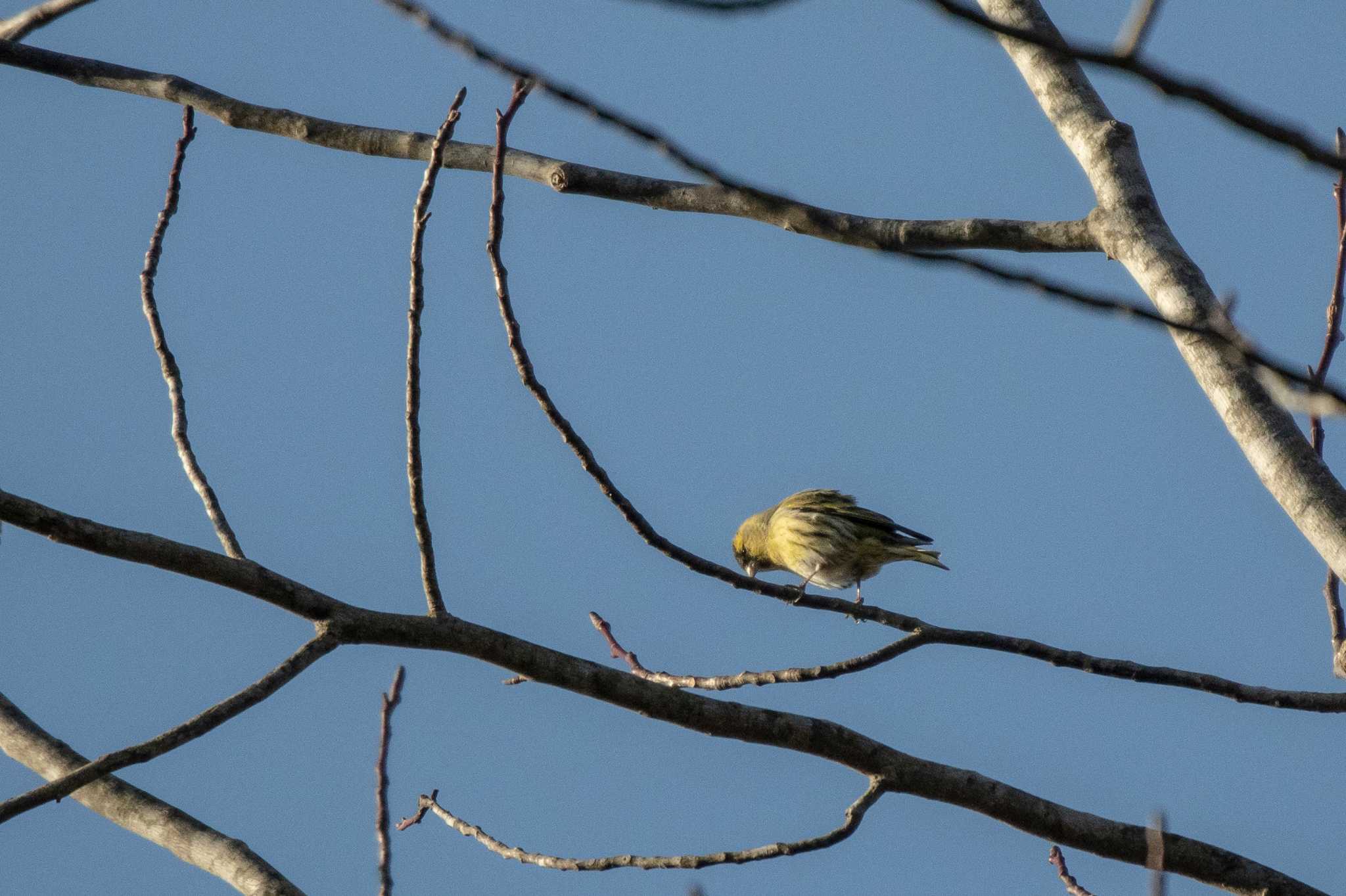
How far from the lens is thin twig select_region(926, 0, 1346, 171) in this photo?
122 centimetres

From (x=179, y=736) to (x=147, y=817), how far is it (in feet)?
2.92

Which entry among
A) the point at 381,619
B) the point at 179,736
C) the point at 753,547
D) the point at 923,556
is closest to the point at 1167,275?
the point at 381,619

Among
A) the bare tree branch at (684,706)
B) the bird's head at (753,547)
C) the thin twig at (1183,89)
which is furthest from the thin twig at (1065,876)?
the bird's head at (753,547)

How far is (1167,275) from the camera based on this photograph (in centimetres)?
360

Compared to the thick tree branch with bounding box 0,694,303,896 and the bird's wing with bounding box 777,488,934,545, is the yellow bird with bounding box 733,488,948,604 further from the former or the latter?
the thick tree branch with bounding box 0,694,303,896

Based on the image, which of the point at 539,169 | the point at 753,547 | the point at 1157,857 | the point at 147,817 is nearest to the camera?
the point at 1157,857

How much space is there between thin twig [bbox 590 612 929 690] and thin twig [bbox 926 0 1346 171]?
6.13ft

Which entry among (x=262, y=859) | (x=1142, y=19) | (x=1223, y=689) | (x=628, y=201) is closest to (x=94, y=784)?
(x=262, y=859)

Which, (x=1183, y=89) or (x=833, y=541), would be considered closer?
(x=1183, y=89)

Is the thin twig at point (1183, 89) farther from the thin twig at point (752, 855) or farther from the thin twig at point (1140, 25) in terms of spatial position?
the thin twig at point (752, 855)

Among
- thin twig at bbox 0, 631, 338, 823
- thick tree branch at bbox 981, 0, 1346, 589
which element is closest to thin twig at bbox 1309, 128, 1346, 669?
thick tree branch at bbox 981, 0, 1346, 589

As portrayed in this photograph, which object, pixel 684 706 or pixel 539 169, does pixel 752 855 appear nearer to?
pixel 684 706

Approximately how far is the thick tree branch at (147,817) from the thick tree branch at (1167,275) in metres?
2.22

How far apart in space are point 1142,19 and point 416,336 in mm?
1448
